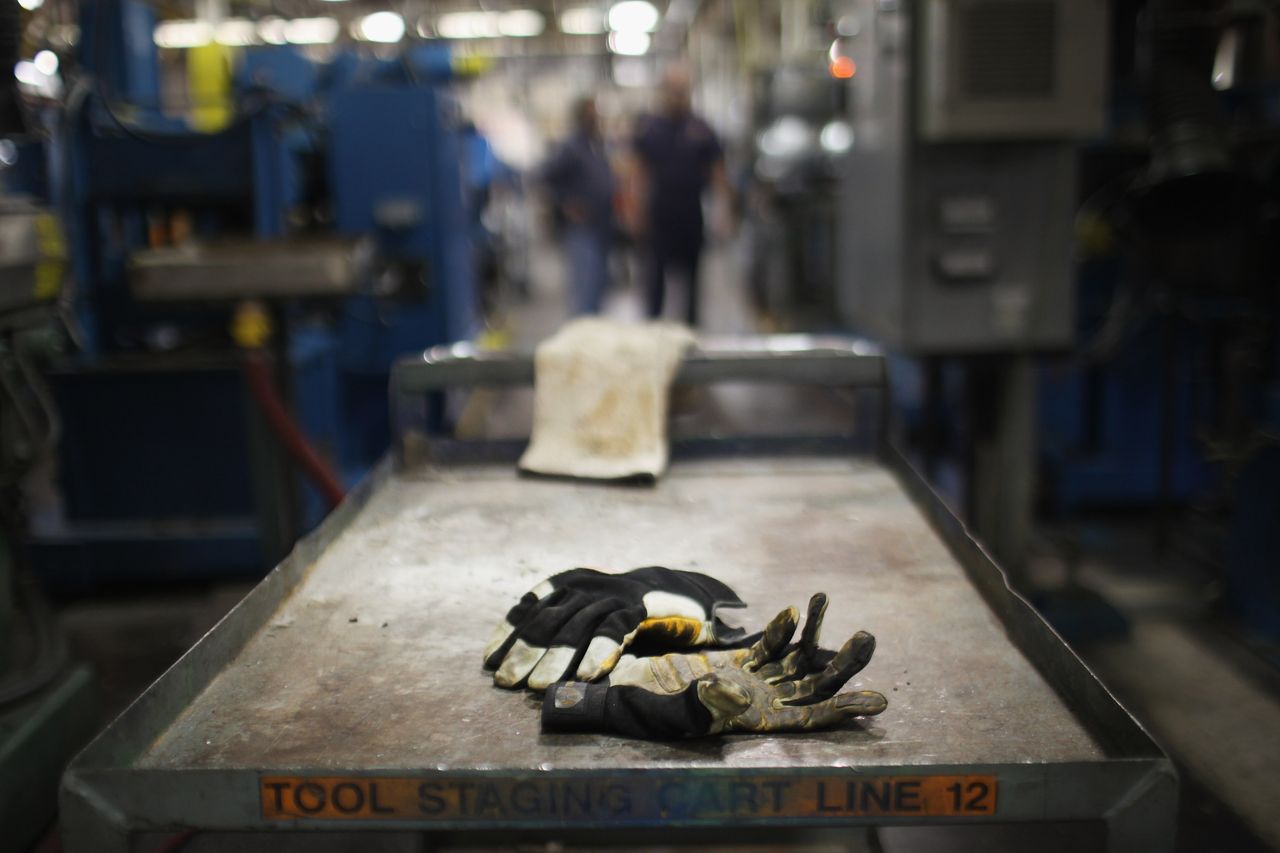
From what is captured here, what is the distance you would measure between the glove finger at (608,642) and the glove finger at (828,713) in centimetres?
23

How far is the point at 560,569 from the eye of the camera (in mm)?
1894

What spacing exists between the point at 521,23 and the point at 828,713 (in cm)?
1584

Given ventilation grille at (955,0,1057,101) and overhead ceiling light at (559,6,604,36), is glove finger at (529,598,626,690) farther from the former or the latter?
overhead ceiling light at (559,6,604,36)

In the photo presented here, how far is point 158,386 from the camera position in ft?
12.5

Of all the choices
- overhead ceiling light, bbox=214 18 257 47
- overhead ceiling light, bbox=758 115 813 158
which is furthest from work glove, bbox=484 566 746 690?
overhead ceiling light, bbox=214 18 257 47

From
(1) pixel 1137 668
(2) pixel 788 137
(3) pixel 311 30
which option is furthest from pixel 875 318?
(3) pixel 311 30

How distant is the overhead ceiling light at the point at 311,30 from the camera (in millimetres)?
12742

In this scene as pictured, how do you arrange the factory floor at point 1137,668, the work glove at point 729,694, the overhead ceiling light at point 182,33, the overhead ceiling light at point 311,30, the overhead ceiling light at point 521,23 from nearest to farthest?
the work glove at point 729,694, the factory floor at point 1137,668, the overhead ceiling light at point 182,33, the overhead ceiling light at point 311,30, the overhead ceiling light at point 521,23

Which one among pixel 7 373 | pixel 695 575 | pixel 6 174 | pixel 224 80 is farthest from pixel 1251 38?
pixel 224 80

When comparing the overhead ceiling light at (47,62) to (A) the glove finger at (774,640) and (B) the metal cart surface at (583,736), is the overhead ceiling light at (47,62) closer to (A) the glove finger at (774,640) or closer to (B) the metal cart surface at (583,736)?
(B) the metal cart surface at (583,736)

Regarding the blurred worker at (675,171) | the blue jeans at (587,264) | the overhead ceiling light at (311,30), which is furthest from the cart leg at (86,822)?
the overhead ceiling light at (311,30)

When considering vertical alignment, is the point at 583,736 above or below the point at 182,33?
below

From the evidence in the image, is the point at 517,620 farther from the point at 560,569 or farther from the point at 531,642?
the point at 560,569

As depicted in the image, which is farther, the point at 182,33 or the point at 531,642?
the point at 182,33
